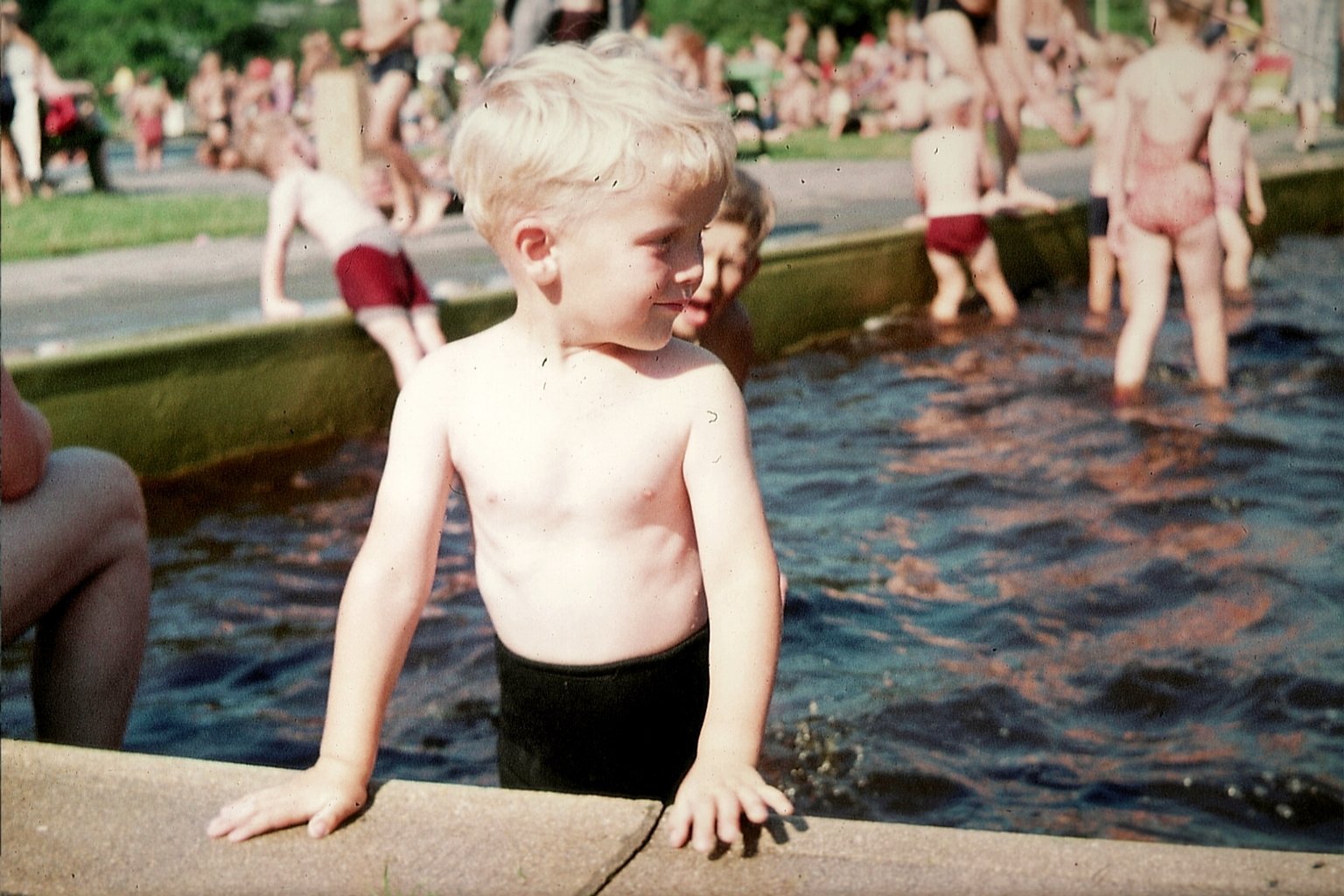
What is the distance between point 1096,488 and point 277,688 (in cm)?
307

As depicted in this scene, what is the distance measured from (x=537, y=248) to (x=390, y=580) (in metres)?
0.49

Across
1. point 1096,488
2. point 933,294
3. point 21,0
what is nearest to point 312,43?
point 933,294

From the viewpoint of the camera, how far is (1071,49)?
1396cm

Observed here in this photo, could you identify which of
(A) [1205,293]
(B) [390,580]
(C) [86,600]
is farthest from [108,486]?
(A) [1205,293]

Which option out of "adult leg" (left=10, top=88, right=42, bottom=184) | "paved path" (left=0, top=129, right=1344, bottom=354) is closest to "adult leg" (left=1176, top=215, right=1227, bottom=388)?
"paved path" (left=0, top=129, right=1344, bottom=354)

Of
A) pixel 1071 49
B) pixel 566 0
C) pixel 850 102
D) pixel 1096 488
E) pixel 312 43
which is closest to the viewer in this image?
pixel 1096 488

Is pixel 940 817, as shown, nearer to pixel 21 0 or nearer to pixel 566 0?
pixel 566 0

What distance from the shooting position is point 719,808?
1.96 metres

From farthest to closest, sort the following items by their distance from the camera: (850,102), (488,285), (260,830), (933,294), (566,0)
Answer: (850,102)
(933,294)
(566,0)
(488,285)
(260,830)

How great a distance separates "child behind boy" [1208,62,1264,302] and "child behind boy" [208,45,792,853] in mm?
6060

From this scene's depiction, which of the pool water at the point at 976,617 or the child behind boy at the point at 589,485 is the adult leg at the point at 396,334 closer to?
the pool water at the point at 976,617

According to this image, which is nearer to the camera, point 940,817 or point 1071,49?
point 940,817

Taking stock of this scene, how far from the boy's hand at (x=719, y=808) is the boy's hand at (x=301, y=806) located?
1.38ft

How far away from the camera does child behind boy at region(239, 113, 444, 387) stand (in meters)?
6.10
